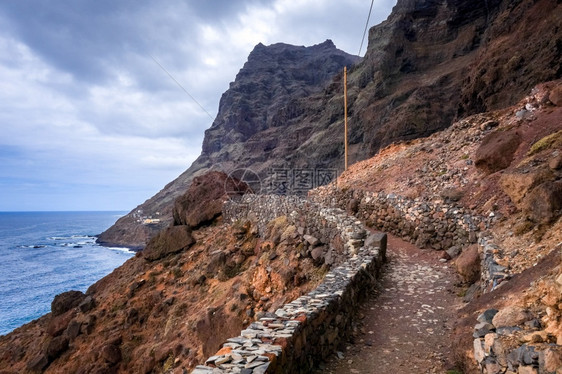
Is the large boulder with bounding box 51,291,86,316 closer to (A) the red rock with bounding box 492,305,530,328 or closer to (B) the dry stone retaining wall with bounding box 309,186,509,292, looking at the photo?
(B) the dry stone retaining wall with bounding box 309,186,509,292

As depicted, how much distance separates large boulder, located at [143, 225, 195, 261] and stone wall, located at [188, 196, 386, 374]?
45.9 ft

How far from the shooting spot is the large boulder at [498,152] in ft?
39.1

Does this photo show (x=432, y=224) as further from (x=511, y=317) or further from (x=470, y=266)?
(x=511, y=317)

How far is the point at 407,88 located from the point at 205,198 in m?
33.9

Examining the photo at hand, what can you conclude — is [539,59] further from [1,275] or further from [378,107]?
[1,275]

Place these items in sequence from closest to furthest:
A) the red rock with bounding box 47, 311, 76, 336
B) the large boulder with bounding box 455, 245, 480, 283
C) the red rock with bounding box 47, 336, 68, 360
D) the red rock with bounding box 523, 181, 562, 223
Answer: the red rock with bounding box 523, 181, 562, 223, the large boulder with bounding box 455, 245, 480, 283, the red rock with bounding box 47, 336, 68, 360, the red rock with bounding box 47, 311, 76, 336

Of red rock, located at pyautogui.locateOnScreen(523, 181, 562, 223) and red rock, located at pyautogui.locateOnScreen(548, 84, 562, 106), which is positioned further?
red rock, located at pyautogui.locateOnScreen(548, 84, 562, 106)

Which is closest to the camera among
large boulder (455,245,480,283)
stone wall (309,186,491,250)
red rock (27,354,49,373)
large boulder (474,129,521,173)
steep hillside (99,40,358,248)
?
large boulder (455,245,480,283)

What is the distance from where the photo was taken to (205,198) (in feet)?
82.2

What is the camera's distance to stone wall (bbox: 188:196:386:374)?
13.6 feet

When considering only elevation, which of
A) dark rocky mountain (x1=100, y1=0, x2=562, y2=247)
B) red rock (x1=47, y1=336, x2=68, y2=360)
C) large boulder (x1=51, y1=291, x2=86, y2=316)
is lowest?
red rock (x1=47, y1=336, x2=68, y2=360)

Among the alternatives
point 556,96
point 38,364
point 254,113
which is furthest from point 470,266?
point 254,113

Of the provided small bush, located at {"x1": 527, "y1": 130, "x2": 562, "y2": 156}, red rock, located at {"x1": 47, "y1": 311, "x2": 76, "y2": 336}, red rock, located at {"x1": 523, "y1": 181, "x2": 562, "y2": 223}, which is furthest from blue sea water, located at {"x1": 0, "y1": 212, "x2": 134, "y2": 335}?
small bush, located at {"x1": 527, "y1": 130, "x2": 562, "y2": 156}

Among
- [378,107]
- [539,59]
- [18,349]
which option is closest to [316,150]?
[378,107]
